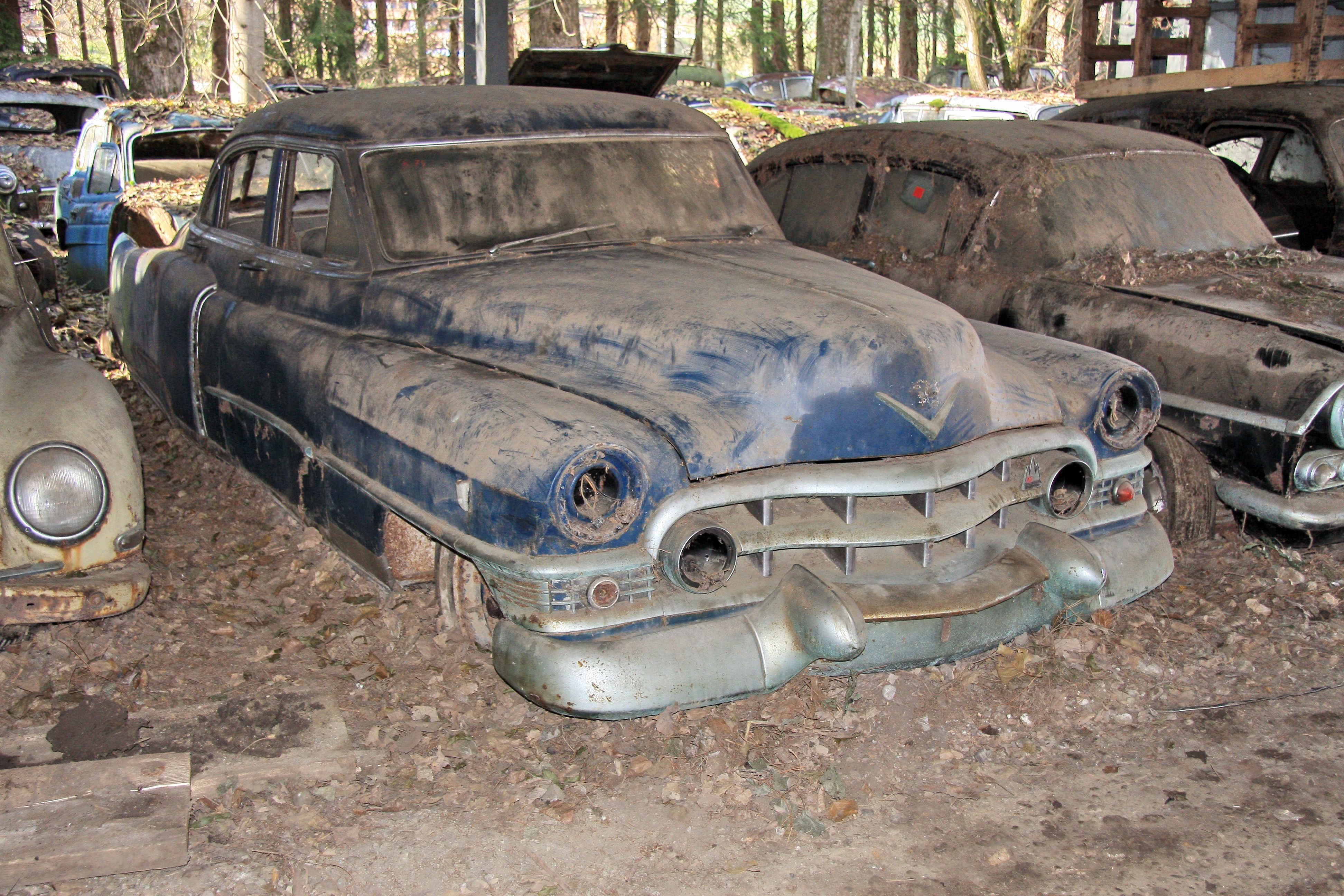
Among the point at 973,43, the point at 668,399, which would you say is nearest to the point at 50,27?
the point at 973,43

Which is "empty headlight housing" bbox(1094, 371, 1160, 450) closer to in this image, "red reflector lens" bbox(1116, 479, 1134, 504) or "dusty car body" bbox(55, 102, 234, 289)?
"red reflector lens" bbox(1116, 479, 1134, 504)

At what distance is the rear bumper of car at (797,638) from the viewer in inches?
111

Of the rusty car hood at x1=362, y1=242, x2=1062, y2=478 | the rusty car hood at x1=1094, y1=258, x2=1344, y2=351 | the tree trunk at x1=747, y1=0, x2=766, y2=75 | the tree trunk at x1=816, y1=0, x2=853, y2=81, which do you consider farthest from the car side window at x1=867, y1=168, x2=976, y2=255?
the tree trunk at x1=747, y1=0, x2=766, y2=75

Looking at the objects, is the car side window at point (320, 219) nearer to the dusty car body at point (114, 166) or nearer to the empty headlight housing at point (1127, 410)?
the empty headlight housing at point (1127, 410)

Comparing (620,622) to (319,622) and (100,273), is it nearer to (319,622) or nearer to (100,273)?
(319,622)

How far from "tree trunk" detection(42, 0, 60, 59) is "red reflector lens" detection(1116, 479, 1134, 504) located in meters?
17.0

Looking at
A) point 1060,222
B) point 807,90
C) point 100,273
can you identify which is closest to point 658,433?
point 1060,222

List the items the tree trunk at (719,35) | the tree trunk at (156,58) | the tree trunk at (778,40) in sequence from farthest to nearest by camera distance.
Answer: the tree trunk at (719,35) → the tree trunk at (778,40) → the tree trunk at (156,58)

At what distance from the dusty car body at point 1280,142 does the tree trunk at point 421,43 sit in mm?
19578

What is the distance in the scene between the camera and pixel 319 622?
12.8 feet

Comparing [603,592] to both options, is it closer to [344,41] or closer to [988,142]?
[988,142]

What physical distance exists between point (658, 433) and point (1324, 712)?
7.60 ft

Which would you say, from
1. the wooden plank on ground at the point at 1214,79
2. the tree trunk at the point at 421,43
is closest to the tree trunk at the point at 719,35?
the tree trunk at the point at 421,43

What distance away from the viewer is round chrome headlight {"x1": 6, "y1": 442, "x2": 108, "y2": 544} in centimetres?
305
